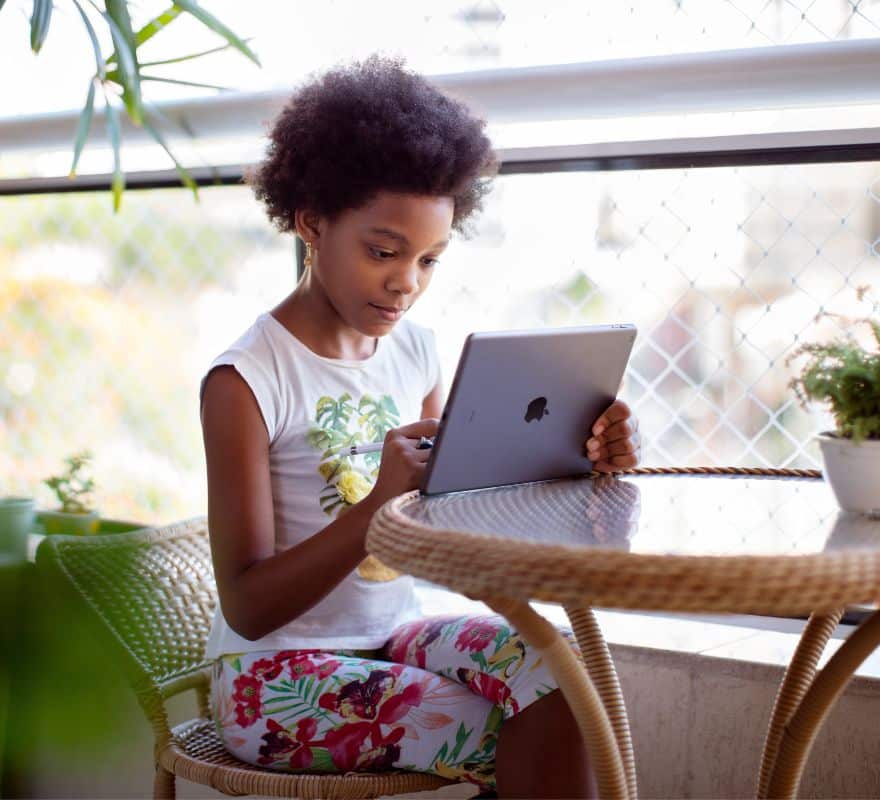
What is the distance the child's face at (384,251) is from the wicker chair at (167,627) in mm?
566

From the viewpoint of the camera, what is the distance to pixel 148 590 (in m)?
1.78

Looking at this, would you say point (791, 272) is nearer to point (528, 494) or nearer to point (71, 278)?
point (528, 494)

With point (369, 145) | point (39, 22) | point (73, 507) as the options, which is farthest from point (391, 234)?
point (73, 507)

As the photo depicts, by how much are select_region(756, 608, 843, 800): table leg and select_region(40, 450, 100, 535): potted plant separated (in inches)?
62.7

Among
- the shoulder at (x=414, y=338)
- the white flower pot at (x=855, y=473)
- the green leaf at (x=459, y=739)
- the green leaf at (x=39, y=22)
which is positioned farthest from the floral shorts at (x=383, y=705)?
the green leaf at (x=39, y=22)

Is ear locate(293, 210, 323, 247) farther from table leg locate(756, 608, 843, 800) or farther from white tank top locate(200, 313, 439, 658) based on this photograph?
table leg locate(756, 608, 843, 800)

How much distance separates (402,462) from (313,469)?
1.09 ft

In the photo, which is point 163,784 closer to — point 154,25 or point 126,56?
point 126,56

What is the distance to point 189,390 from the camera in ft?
8.75

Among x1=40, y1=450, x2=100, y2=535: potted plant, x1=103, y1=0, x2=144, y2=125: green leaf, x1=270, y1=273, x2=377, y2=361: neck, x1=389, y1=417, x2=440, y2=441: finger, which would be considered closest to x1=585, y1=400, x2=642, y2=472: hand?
x1=389, y1=417, x2=440, y2=441: finger

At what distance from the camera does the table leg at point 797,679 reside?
1319 mm

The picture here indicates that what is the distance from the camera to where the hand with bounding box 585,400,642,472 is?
4.67ft

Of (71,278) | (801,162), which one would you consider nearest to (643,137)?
(801,162)

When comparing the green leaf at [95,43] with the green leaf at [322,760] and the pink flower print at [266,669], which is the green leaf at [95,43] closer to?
the pink flower print at [266,669]
